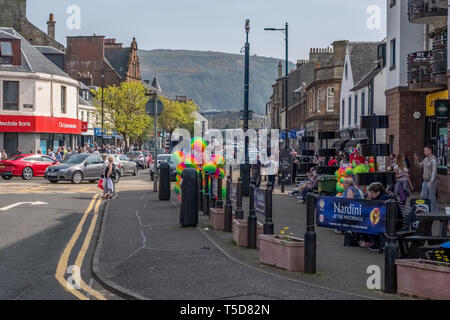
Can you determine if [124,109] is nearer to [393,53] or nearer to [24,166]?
[24,166]

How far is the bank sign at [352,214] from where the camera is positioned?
9164mm

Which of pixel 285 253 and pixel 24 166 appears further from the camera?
pixel 24 166

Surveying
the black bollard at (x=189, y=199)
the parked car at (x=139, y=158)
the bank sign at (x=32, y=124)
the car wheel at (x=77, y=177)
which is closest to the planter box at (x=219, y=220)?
the black bollard at (x=189, y=199)

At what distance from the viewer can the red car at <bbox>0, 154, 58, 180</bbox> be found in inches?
1443

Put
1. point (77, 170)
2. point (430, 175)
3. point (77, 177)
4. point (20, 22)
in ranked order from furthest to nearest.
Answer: point (20, 22) → point (77, 177) → point (77, 170) → point (430, 175)

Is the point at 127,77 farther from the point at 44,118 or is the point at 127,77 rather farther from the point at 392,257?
the point at 392,257

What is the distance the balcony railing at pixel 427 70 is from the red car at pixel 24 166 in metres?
22.1

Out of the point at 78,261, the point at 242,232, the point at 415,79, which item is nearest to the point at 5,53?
the point at 415,79

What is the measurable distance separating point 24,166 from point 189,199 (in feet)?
82.0

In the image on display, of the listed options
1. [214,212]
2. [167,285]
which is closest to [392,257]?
[167,285]

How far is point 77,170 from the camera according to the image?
111 ft

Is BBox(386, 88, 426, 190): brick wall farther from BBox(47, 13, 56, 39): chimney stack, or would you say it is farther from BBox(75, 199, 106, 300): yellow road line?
BBox(47, 13, 56, 39): chimney stack

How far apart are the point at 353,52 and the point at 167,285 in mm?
42219

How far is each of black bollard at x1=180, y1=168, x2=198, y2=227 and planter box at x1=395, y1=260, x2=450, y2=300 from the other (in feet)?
23.4
